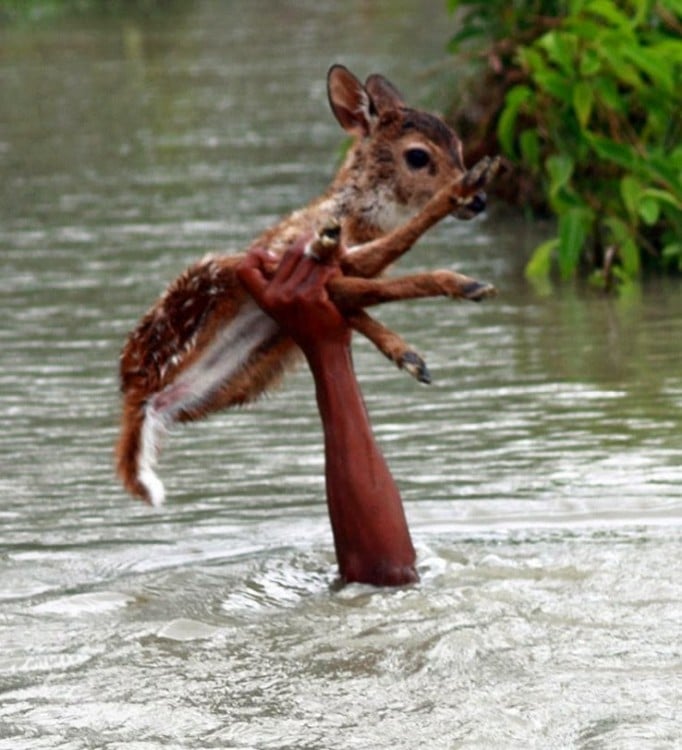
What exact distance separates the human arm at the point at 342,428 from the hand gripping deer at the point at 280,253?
10 centimetres

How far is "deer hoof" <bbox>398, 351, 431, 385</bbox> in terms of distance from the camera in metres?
4.79

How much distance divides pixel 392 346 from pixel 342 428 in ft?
1.53

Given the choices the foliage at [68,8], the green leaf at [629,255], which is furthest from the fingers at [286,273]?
the foliage at [68,8]

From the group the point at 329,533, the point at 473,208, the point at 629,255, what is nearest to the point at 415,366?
the point at 473,208

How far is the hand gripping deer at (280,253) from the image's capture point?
5227 millimetres

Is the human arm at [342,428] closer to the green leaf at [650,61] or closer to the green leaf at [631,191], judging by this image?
the green leaf at [650,61]

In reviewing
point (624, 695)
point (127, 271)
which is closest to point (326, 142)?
point (127, 271)

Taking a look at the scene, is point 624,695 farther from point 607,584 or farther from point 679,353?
point 679,353

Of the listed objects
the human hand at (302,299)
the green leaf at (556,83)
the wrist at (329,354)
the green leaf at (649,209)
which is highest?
the green leaf at (556,83)

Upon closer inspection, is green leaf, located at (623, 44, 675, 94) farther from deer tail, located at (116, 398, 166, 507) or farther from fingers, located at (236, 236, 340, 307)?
deer tail, located at (116, 398, 166, 507)

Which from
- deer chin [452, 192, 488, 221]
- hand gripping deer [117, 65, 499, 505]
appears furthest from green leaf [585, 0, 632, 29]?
deer chin [452, 192, 488, 221]

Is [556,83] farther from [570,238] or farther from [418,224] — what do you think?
[418,224]

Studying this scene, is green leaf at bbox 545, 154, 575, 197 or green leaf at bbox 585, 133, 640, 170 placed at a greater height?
green leaf at bbox 585, 133, 640, 170

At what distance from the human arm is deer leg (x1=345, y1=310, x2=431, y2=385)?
2.4 inches
